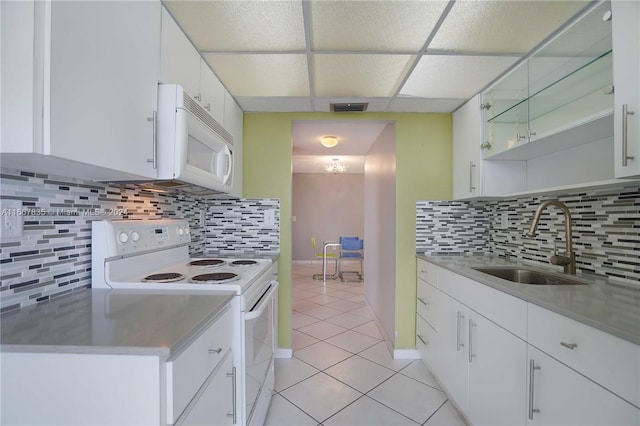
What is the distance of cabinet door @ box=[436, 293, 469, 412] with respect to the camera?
5.23ft

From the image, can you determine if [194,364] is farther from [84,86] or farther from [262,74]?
[262,74]

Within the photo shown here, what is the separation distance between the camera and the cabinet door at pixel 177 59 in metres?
1.22

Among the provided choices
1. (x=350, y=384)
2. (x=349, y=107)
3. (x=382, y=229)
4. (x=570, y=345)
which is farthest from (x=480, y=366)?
(x=349, y=107)

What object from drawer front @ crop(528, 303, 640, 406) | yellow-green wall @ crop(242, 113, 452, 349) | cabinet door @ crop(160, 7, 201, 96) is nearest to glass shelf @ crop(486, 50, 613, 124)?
yellow-green wall @ crop(242, 113, 452, 349)

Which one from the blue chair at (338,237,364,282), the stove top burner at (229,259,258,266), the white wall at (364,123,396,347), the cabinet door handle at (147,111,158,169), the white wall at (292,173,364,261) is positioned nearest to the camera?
the cabinet door handle at (147,111,158,169)

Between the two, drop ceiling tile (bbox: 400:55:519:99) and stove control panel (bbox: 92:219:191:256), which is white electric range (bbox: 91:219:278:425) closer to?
stove control panel (bbox: 92:219:191:256)

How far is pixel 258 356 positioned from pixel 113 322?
799 millimetres

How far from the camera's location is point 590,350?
86 centimetres

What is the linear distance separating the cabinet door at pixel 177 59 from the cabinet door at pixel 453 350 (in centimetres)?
195

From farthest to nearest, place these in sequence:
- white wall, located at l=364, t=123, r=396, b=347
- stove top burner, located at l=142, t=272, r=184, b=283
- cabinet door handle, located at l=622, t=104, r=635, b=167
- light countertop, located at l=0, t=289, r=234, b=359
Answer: white wall, located at l=364, t=123, r=396, b=347
stove top burner, located at l=142, t=272, r=184, b=283
cabinet door handle, located at l=622, t=104, r=635, b=167
light countertop, located at l=0, t=289, r=234, b=359

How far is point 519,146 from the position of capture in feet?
5.37

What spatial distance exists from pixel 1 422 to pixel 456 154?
271cm

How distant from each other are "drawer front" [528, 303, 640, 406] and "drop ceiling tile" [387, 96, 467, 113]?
1.61 m

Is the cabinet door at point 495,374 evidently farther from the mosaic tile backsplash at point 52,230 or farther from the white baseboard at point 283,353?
the mosaic tile backsplash at point 52,230
